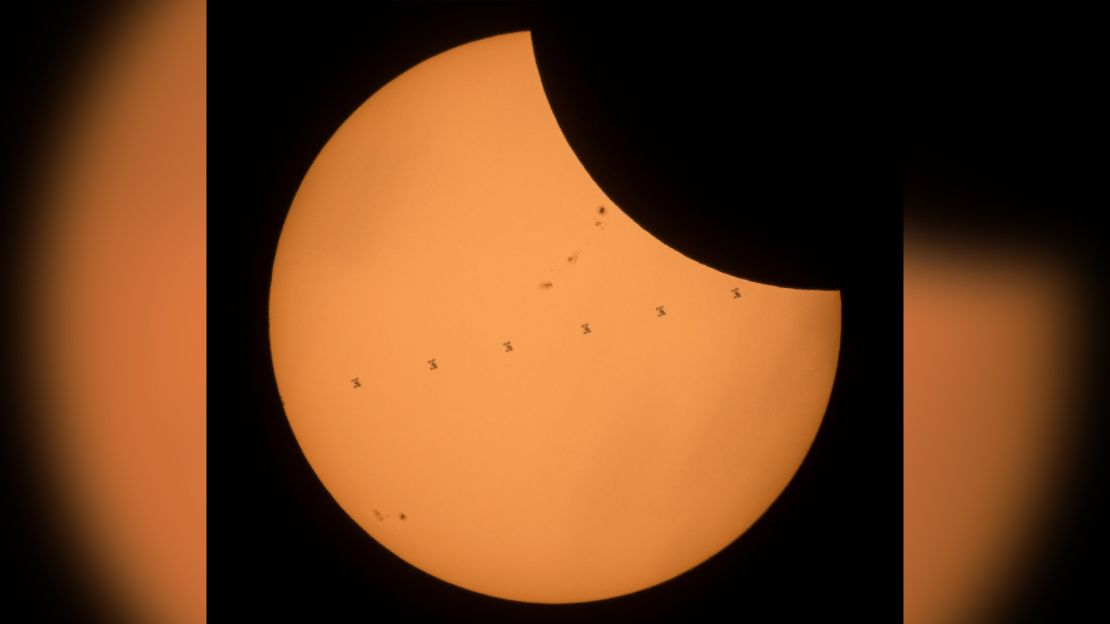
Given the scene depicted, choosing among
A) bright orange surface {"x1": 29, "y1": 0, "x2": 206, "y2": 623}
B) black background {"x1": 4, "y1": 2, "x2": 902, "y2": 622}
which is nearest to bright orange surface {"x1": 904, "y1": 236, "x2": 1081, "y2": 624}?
black background {"x1": 4, "y1": 2, "x2": 902, "y2": 622}

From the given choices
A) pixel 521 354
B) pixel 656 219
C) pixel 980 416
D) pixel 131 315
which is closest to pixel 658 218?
pixel 656 219

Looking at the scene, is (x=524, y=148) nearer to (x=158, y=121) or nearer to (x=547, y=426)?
(x=547, y=426)

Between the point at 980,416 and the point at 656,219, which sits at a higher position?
the point at 656,219

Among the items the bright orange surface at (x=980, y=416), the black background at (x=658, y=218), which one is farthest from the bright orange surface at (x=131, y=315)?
the bright orange surface at (x=980, y=416)

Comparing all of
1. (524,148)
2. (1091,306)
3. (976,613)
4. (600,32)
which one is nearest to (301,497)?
(524,148)

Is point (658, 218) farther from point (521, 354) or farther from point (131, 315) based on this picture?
point (131, 315)

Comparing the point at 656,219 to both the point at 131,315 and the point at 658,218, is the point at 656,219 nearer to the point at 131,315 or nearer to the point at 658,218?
the point at 658,218

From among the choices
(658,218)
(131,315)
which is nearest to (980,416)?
(658,218)

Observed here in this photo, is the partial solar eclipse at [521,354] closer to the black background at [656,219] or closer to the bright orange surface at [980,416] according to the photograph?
the black background at [656,219]
